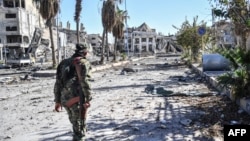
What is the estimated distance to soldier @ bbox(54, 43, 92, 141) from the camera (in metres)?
5.61

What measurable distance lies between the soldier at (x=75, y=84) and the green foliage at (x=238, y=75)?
487cm

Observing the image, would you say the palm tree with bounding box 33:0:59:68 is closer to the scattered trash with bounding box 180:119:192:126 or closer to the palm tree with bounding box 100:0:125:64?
the palm tree with bounding box 100:0:125:64

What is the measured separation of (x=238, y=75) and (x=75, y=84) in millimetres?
5072

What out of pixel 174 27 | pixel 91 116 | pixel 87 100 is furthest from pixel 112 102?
pixel 174 27

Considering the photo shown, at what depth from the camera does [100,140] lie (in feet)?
22.2

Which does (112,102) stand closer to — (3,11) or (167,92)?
(167,92)

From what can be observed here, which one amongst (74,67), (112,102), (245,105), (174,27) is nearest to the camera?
(74,67)

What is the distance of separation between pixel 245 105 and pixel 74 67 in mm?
4694

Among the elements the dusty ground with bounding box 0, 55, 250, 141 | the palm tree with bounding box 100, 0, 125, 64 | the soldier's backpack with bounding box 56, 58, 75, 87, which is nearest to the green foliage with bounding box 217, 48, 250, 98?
the dusty ground with bounding box 0, 55, 250, 141

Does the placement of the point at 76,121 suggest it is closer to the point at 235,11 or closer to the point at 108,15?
the point at 235,11

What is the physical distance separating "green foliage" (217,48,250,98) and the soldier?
4.87 meters

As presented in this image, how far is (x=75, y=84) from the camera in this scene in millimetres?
5715

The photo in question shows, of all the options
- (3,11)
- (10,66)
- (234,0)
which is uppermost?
(3,11)

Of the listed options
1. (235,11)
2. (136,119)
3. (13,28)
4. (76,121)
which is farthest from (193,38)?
(13,28)
